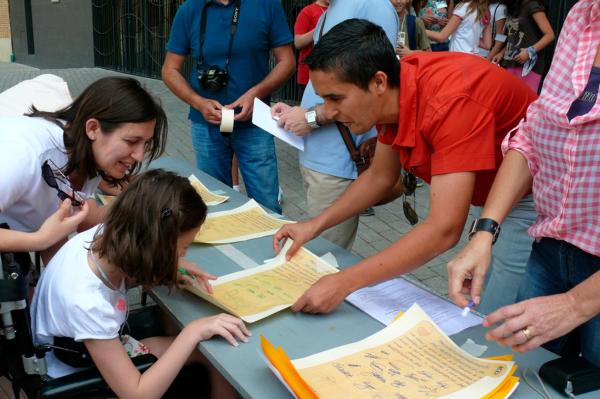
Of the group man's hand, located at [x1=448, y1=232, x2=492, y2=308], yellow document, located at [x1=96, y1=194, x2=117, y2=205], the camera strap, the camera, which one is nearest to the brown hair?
the camera strap

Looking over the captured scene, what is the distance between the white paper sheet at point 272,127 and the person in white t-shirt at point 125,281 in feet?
2.69

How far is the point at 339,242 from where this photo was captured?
8.43 feet

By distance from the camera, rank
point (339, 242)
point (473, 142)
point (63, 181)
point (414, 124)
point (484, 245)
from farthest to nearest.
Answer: point (339, 242) → point (63, 181) → point (414, 124) → point (473, 142) → point (484, 245)

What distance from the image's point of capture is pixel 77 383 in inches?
63.5

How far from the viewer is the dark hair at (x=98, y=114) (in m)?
1.99

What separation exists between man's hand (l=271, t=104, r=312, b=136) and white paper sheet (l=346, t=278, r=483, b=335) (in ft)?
2.68

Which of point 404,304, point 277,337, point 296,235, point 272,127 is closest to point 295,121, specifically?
point 272,127

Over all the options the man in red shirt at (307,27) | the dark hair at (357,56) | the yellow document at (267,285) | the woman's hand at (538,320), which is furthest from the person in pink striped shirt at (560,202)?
the man in red shirt at (307,27)

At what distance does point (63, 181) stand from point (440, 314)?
46.2 inches

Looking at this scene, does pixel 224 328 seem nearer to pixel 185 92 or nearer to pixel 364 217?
pixel 185 92

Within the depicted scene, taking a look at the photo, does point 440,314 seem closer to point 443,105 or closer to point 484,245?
point 484,245

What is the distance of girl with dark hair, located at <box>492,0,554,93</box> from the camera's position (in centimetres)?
514

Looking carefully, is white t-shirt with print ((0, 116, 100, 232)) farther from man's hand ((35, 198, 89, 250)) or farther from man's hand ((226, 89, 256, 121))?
man's hand ((226, 89, 256, 121))

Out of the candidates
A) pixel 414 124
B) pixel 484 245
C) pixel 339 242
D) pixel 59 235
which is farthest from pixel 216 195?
pixel 484 245
